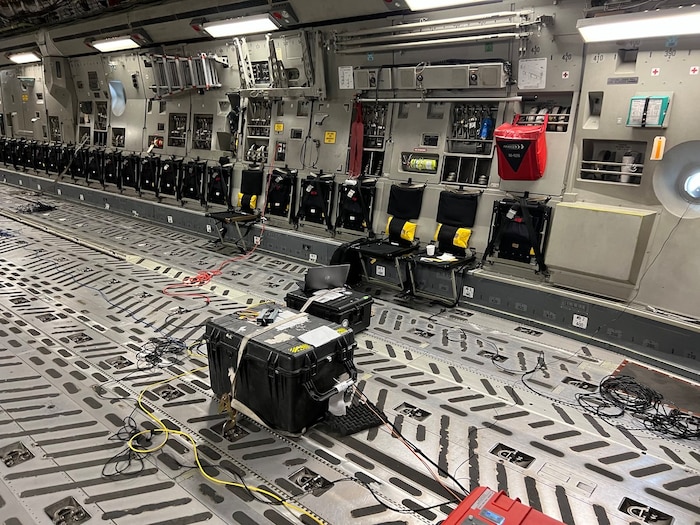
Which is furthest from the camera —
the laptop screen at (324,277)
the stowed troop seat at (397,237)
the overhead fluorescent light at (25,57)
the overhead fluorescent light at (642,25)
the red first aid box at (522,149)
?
the overhead fluorescent light at (25,57)

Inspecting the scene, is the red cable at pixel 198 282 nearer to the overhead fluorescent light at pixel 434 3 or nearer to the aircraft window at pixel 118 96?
the overhead fluorescent light at pixel 434 3

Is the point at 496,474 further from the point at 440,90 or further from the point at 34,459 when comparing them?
the point at 440,90

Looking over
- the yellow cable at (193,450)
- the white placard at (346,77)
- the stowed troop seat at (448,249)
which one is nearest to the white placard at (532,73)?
the stowed troop seat at (448,249)

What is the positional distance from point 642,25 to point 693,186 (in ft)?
5.59

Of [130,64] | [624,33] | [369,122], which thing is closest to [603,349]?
[624,33]

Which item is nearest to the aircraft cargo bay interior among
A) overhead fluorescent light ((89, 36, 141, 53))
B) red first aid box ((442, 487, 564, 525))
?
red first aid box ((442, 487, 564, 525))

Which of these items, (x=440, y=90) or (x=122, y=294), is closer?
(x=122, y=294)

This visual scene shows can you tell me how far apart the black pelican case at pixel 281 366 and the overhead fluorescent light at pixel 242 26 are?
5921mm

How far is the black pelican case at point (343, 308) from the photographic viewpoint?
4.88 m

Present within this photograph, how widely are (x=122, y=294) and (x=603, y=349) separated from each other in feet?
19.7

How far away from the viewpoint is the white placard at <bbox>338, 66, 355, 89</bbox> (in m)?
7.61

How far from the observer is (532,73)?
233 inches

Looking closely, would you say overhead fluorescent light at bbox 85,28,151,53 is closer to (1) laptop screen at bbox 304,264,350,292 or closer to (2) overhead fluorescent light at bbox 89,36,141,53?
(2) overhead fluorescent light at bbox 89,36,141,53

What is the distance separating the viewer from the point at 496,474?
10.6ft
